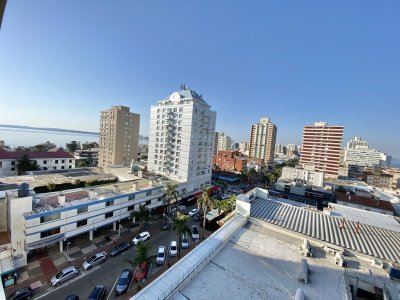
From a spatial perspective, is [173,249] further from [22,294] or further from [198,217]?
[22,294]

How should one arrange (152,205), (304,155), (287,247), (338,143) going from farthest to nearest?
(304,155), (338,143), (152,205), (287,247)

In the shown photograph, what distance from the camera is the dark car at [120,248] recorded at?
30.7 meters

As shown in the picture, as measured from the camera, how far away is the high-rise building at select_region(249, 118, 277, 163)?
6408 inches

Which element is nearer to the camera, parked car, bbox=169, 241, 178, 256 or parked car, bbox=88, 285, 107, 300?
parked car, bbox=88, 285, 107, 300

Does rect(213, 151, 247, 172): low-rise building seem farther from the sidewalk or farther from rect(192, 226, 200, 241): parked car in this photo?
the sidewalk

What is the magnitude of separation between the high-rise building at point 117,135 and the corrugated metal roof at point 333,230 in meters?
69.1

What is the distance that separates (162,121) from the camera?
6331 centimetres

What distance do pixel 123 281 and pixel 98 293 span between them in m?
2.91

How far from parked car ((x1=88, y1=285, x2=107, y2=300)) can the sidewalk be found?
667 cm

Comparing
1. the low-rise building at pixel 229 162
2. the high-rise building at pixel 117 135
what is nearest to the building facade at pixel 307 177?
the low-rise building at pixel 229 162

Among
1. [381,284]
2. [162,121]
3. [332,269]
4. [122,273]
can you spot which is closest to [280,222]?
[332,269]

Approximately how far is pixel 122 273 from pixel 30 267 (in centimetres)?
1256

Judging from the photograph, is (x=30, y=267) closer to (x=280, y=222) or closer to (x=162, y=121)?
(x=280, y=222)

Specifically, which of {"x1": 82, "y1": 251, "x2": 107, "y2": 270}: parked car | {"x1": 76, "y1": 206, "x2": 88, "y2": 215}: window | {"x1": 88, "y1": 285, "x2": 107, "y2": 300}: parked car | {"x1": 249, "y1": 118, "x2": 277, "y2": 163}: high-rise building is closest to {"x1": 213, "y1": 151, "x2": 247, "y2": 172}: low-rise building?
{"x1": 249, "y1": 118, "x2": 277, "y2": 163}: high-rise building
